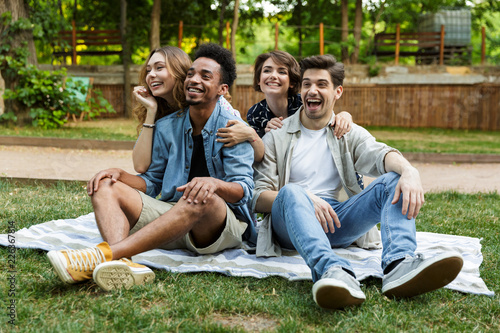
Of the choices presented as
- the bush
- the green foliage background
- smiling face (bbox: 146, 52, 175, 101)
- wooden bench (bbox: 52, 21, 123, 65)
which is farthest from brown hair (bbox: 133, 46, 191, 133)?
wooden bench (bbox: 52, 21, 123, 65)

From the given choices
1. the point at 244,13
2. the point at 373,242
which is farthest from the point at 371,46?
the point at 373,242

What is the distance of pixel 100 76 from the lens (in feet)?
63.4

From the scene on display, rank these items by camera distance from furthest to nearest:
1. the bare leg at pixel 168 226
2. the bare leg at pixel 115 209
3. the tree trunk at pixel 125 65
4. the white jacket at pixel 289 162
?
1. the tree trunk at pixel 125 65
2. the white jacket at pixel 289 162
3. the bare leg at pixel 115 209
4. the bare leg at pixel 168 226

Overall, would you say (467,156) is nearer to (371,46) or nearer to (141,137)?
(141,137)

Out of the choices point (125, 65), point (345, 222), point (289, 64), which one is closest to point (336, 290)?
point (345, 222)

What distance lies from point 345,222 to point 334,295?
3.19 ft

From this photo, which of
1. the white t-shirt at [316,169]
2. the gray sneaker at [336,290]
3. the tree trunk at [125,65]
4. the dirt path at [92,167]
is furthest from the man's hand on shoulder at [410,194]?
the tree trunk at [125,65]

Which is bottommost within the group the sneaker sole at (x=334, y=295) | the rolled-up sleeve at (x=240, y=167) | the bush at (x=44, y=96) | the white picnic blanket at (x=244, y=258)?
the white picnic blanket at (x=244, y=258)

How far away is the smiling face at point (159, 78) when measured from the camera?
3.56 m

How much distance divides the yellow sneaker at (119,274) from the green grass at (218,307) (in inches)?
2.2

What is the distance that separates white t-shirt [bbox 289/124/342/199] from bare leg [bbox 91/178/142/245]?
3.60 ft

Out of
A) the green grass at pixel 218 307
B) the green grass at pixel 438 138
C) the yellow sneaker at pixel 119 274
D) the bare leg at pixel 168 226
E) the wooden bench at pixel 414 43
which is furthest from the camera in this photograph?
the wooden bench at pixel 414 43

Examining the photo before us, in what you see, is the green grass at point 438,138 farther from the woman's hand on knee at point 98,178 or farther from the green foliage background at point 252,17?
the woman's hand on knee at point 98,178

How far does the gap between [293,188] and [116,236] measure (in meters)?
1.03
